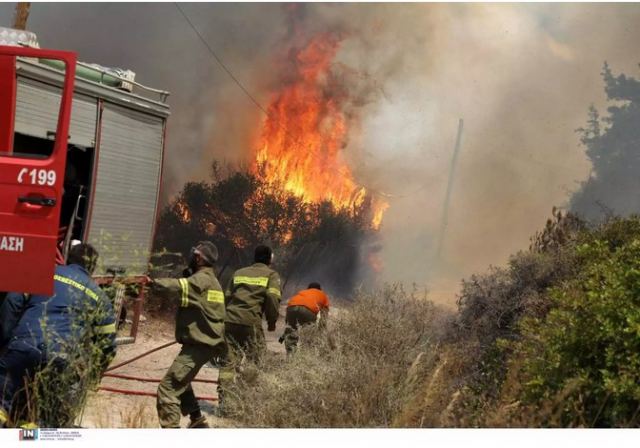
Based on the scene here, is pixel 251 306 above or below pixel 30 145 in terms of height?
below

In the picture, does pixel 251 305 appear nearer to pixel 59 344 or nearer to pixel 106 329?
pixel 106 329

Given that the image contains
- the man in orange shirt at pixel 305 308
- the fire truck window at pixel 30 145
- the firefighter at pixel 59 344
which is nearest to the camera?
the firefighter at pixel 59 344

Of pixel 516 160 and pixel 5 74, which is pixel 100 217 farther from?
pixel 516 160

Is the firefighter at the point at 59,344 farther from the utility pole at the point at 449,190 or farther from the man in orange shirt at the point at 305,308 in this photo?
the utility pole at the point at 449,190

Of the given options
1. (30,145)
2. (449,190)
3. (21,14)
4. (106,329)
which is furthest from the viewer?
(449,190)

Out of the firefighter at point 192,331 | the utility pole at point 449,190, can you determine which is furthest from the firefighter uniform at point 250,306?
the utility pole at point 449,190

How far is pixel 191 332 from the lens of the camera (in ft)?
21.2

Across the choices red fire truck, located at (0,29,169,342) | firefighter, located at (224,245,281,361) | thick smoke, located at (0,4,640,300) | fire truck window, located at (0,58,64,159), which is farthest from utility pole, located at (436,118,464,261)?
fire truck window, located at (0,58,64,159)

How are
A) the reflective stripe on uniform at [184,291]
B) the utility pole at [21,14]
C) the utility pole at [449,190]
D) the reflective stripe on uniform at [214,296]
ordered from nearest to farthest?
the reflective stripe on uniform at [184,291]
the reflective stripe on uniform at [214,296]
the utility pole at [21,14]
the utility pole at [449,190]

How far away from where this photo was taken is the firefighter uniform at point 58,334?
15.6 feet

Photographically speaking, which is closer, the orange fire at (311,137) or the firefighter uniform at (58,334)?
the firefighter uniform at (58,334)

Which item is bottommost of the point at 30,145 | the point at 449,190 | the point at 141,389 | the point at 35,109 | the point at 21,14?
the point at 141,389

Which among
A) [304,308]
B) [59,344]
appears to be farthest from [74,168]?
[59,344]

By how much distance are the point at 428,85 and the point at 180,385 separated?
60.6 feet
